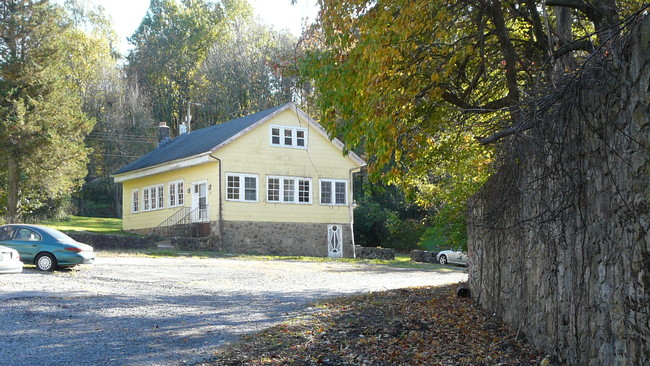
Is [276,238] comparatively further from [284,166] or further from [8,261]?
[8,261]

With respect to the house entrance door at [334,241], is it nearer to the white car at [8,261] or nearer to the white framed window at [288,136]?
the white framed window at [288,136]

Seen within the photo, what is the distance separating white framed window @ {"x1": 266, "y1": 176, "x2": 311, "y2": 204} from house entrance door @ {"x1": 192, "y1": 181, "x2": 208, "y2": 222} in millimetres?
2976

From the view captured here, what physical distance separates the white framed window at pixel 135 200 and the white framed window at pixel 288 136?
10.3 metres

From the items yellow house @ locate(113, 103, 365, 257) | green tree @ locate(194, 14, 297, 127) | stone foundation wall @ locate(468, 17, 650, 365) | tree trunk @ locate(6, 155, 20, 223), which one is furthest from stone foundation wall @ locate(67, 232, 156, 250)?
green tree @ locate(194, 14, 297, 127)

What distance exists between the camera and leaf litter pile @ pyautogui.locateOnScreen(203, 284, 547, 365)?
8.19 metres

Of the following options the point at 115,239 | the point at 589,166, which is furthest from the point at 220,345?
the point at 115,239

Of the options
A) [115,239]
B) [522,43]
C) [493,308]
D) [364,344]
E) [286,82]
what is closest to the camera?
[364,344]

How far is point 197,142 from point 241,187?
17.8 feet

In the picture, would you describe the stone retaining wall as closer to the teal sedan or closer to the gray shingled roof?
the gray shingled roof

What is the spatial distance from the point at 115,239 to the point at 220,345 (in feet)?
75.5

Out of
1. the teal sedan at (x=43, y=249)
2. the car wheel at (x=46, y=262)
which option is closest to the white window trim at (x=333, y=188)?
the teal sedan at (x=43, y=249)

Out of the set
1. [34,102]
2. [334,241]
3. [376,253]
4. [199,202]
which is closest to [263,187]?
[199,202]

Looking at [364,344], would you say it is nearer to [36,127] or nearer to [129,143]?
[36,127]

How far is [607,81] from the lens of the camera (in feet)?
19.1
